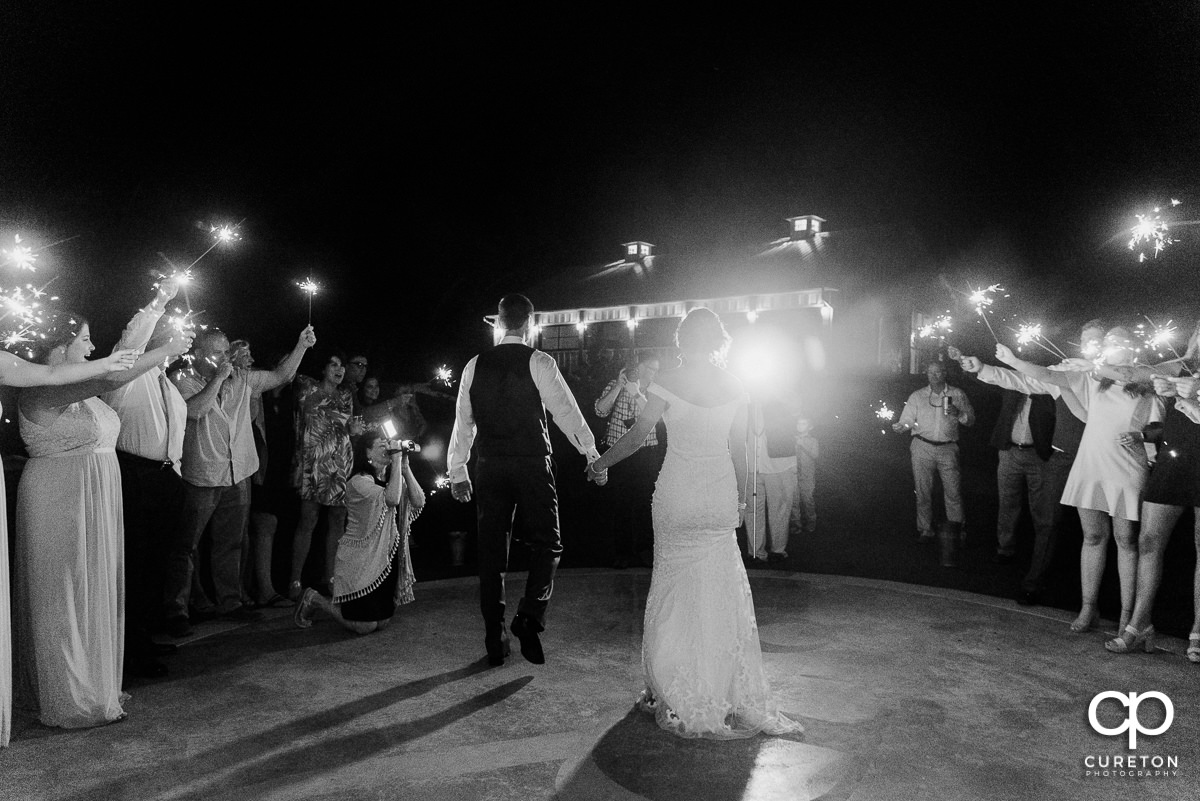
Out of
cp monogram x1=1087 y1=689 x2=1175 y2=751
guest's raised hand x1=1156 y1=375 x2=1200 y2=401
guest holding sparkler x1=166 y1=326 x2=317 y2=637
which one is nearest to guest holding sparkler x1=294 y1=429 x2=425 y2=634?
guest holding sparkler x1=166 y1=326 x2=317 y2=637

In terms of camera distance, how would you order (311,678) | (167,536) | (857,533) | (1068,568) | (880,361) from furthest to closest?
(880,361) < (857,533) < (1068,568) < (167,536) < (311,678)

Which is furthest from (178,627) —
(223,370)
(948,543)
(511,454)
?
(948,543)

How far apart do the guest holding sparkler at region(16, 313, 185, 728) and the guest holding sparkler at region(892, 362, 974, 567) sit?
785 centimetres

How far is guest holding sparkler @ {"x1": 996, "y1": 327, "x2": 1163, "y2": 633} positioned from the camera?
5.04 m

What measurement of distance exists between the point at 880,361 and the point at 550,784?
1996 cm

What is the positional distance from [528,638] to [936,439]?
614 cm

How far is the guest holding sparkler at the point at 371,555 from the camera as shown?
17.5 ft

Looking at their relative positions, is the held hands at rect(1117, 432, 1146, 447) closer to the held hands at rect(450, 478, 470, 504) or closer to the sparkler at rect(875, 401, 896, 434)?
the held hands at rect(450, 478, 470, 504)

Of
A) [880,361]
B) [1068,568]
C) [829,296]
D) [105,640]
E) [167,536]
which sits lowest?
[1068,568]

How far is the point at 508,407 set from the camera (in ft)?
15.9

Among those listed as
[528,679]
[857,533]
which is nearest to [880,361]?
[857,533]

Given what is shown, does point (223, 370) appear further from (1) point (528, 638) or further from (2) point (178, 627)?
(1) point (528, 638)

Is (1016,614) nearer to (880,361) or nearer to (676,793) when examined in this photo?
(676,793)

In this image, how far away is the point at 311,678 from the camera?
4.39 meters
